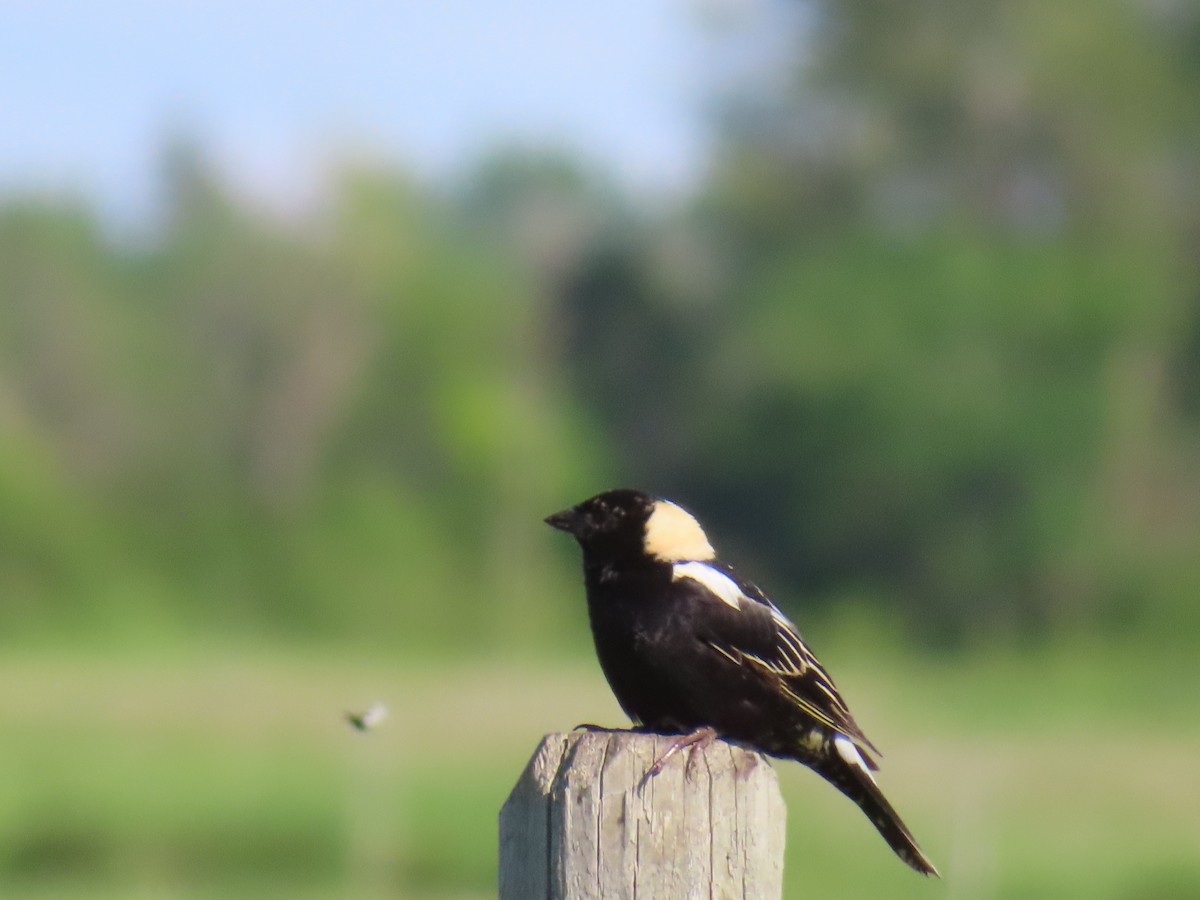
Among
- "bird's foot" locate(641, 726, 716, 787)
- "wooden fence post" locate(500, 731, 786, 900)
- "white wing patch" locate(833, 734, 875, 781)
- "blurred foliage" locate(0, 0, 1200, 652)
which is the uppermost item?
"blurred foliage" locate(0, 0, 1200, 652)

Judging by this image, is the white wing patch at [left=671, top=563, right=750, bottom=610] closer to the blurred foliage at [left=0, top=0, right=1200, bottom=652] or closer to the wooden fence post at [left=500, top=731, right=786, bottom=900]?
the wooden fence post at [left=500, top=731, right=786, bottom=900]

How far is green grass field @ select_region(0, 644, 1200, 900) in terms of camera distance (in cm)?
1535

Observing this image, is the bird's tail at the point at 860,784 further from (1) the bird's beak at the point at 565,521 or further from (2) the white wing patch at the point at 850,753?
(1) the bird's beak at the point at 565,521

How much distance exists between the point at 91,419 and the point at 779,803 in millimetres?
34951

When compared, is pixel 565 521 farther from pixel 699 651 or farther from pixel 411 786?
pixel 411 786

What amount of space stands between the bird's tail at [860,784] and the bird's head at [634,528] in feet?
1.81

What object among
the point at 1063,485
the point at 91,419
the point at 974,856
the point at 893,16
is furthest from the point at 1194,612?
the point at 974,856

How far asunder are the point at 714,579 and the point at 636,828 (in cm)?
205

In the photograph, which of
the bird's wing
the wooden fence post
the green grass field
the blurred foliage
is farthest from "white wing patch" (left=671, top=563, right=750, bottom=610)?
the blurred foliage

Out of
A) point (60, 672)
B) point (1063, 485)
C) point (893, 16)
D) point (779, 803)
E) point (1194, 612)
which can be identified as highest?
point (893, 16)

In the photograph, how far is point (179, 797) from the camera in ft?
57.2

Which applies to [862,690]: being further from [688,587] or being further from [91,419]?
[688,587]

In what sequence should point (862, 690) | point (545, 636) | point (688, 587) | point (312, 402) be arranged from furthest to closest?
point (312, 402) → point (545, 636) → point (862, 690) → point (688, 587)

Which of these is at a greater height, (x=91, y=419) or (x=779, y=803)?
(x=91, y=419)
